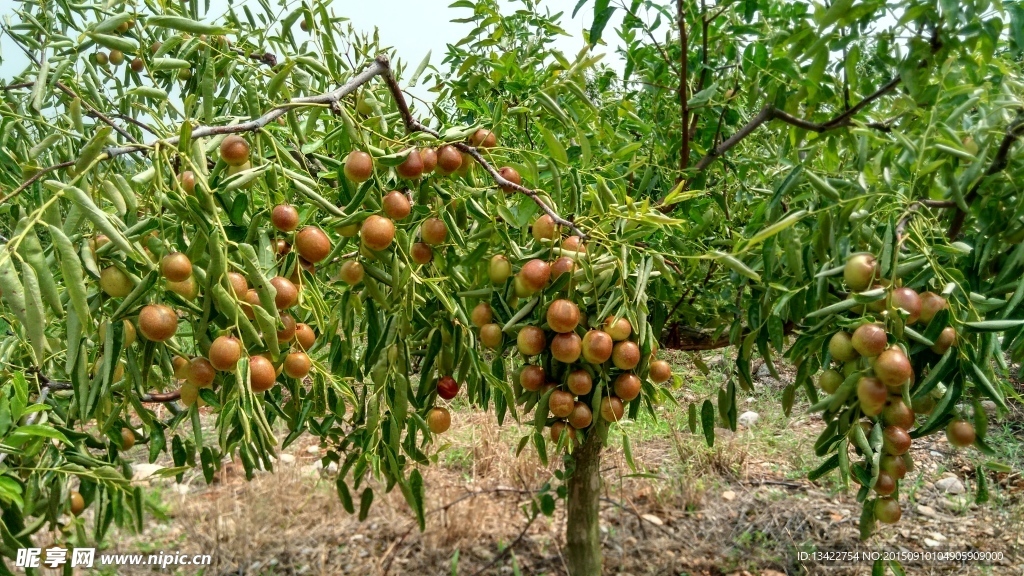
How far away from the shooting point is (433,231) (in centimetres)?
105

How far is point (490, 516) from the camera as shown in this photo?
2650mm

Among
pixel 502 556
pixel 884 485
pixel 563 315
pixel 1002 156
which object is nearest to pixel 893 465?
pixel 884 485

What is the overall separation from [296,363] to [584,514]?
4.15ft

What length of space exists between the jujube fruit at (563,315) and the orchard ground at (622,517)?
3.76 feet

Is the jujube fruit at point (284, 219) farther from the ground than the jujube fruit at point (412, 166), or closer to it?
closer to it

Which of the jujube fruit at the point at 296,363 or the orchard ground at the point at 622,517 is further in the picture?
the orchard ground at the point at 622,517

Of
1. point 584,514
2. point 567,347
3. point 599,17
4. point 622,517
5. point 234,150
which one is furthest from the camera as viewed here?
point 622,517

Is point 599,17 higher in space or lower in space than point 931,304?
higher

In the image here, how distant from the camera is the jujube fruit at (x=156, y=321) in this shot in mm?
798

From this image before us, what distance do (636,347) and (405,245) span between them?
42 cm

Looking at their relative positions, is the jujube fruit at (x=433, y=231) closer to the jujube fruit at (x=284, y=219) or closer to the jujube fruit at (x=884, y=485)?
the jujube fruit at (x=284, y=219)

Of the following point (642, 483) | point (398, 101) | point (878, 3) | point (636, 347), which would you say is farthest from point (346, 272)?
point (642, 483)

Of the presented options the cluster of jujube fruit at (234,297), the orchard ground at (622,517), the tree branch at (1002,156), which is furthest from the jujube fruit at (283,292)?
the orchard ground at (622,517)

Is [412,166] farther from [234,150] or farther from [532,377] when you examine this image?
[532,377]
